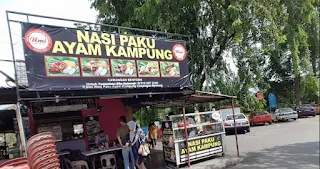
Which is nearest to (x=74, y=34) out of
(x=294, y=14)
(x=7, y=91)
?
(x=7, y=91)

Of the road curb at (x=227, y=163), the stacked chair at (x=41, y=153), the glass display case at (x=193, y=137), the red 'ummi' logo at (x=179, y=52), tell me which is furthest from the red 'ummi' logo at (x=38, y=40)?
the road curb at (x=227, y=163)

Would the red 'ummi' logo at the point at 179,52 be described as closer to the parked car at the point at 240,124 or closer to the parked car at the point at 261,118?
the parked car at the point at 240,124

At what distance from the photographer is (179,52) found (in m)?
10.1

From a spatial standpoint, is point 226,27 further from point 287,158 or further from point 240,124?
point 287,158

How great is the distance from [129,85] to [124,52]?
3.13 ft

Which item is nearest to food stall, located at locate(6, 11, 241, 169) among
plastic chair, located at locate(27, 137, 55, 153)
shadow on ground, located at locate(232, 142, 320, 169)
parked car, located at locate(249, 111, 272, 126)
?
plastic chair, located at locate(27, 137, 55, 153)

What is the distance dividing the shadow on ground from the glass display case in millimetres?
1240

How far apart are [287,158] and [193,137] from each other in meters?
2.92

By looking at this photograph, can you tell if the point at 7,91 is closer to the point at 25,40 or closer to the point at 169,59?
the point at 25,40

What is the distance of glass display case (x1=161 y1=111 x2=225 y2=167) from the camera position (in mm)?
9539

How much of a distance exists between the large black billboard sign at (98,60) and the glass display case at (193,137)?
128 centimetres

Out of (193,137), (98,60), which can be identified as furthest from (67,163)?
(193,137)

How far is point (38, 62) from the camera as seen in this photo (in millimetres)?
6945

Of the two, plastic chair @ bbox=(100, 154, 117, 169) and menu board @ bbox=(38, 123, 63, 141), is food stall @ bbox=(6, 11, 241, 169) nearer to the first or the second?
menu board @ bbox=(38, 123, 63, 141)
